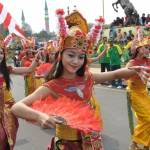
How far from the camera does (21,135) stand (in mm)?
7152

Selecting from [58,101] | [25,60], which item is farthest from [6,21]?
[25,60]

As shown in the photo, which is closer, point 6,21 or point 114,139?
point 6,21

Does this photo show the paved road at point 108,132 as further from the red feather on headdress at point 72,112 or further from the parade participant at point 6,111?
the red feather on headdress at point 72,112

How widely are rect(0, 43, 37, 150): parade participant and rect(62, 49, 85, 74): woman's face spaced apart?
1.44 meters

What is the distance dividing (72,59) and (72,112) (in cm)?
75

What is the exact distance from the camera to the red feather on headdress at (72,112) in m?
2.57

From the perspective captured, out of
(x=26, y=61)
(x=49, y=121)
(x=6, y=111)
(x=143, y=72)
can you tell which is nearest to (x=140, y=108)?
(x=6, y=111)

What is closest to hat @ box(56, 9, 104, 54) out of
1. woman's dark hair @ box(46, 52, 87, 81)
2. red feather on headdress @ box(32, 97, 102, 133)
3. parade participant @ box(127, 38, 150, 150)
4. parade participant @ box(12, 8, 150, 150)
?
parade participant @ box(12, 8, 150, 150)

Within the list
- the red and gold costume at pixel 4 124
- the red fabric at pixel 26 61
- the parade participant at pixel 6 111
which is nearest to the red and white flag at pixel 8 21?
the parade participant at pixel 6 111

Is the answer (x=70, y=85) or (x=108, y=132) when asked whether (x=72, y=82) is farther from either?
(x=108, y=132)

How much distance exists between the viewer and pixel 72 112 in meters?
2.63

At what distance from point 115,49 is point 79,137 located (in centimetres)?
1087

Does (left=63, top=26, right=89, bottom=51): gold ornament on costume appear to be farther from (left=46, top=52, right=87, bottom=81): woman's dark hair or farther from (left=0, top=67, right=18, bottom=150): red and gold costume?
(left=0, top=67, right=18, bottom=150): red and gold costume

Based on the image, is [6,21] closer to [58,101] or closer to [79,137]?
[79,137]
